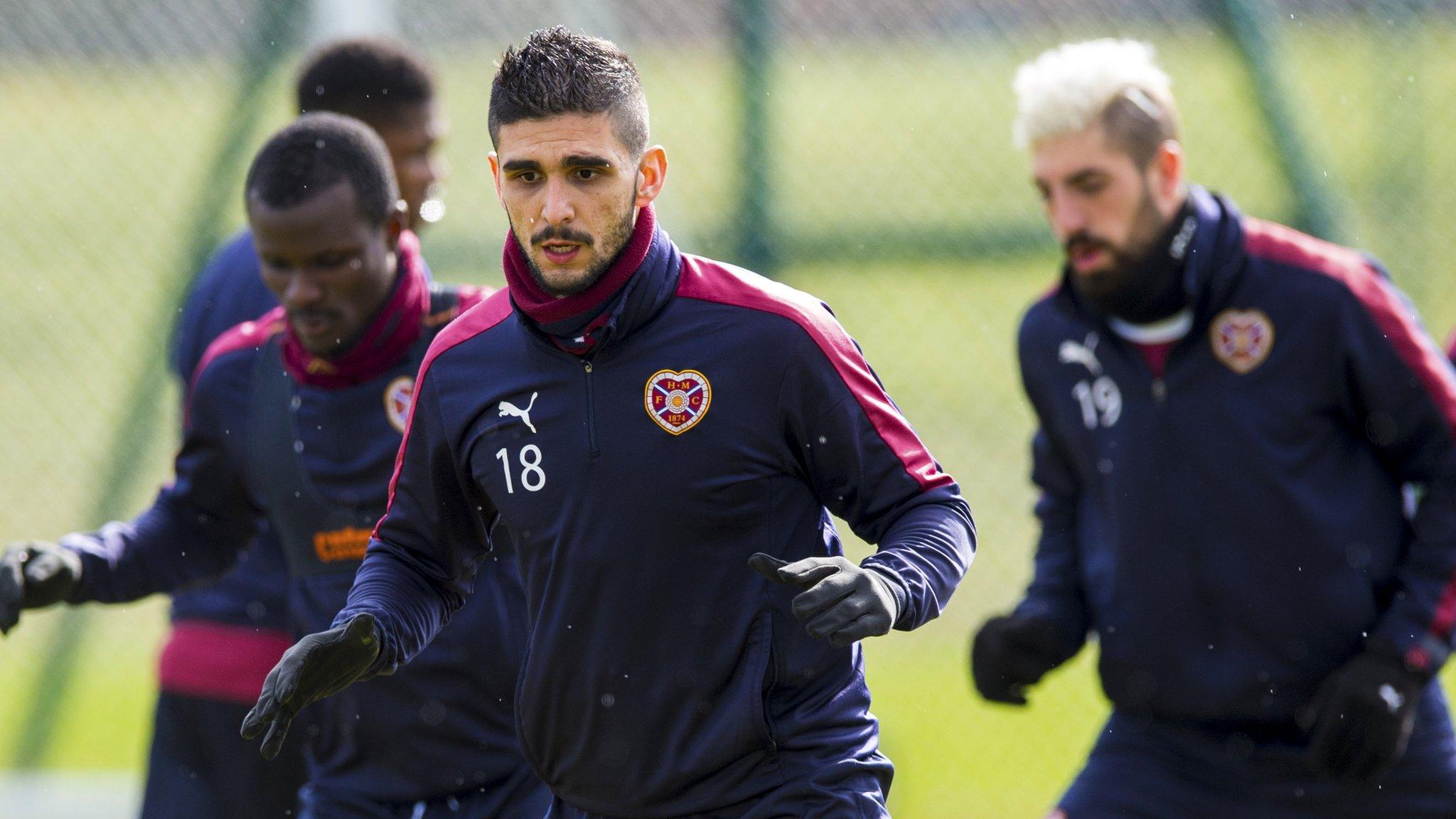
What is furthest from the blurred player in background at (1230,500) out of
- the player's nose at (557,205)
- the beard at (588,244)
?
the player's nose at (557,205)

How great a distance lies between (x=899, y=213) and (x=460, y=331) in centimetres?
365

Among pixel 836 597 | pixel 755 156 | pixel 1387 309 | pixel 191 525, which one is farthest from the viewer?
pixel 755 156

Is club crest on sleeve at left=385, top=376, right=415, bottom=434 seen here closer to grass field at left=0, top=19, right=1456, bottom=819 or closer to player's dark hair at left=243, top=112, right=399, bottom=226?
player's dark hair at left=243, top=112, right=399, bottom=226

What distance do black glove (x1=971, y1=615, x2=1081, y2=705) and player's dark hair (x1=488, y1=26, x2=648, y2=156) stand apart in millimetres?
1789

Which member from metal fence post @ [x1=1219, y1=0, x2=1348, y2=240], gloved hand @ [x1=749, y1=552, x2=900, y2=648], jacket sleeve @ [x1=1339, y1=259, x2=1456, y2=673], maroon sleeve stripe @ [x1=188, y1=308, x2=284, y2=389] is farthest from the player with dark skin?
metal fence post @ [x1=1219, y1=0, x2=1348, y2=240]

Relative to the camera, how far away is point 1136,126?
456cm

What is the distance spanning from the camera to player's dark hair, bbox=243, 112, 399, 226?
163 inches

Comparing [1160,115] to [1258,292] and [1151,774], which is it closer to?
[1258,292]

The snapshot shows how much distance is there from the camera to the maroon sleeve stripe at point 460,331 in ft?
10.9

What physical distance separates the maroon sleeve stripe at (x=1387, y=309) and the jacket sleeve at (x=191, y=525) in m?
2.42

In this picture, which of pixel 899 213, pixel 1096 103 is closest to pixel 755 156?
pixel 899 213

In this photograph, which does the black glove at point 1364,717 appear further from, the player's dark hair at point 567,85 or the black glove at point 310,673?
the black glove at point 310,673

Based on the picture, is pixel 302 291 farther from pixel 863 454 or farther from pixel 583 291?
pixel 863 454

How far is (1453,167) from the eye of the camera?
6.80 meters
